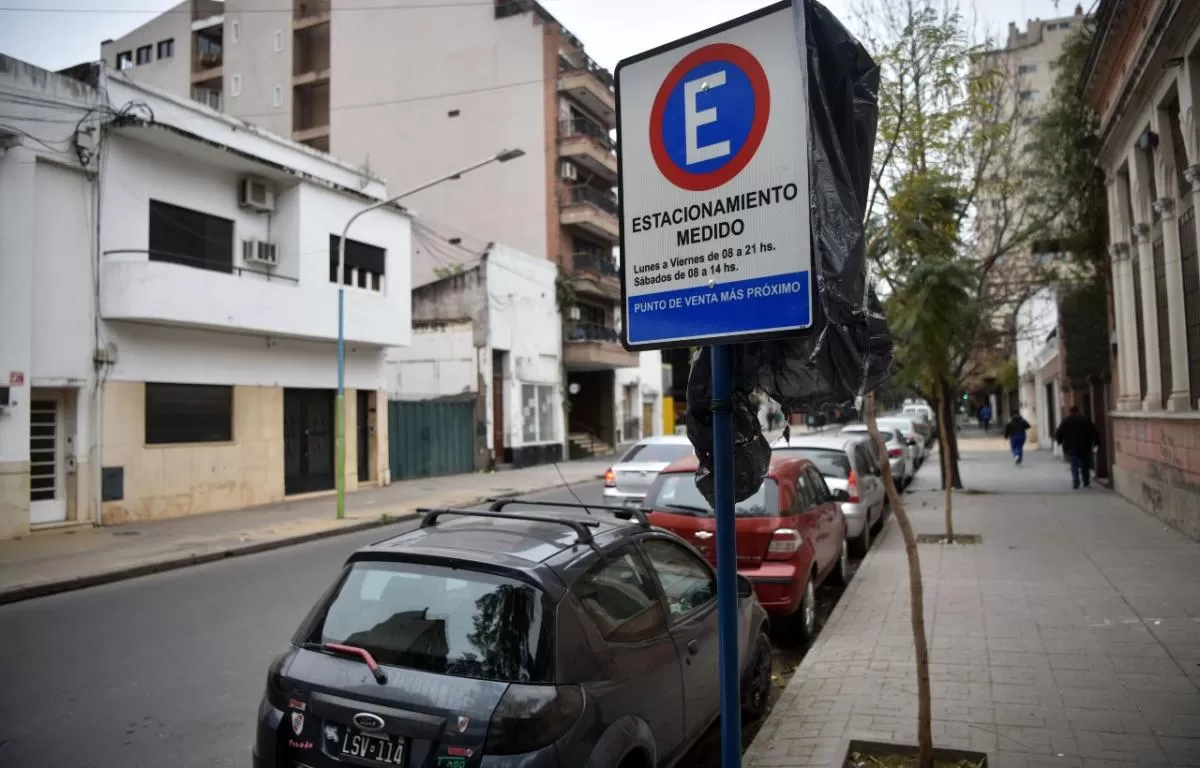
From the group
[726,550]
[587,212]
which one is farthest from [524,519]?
[587,212]

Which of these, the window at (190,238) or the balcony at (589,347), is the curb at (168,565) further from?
the balcony at (589,347)

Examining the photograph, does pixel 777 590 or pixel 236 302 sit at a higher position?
pixel 236 302

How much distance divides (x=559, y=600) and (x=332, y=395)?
18421mm

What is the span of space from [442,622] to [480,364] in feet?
77.4

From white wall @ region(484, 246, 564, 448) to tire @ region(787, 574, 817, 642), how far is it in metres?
20.1

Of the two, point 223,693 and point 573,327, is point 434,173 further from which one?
point 223,693

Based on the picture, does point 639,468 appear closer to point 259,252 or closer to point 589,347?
point 259,252

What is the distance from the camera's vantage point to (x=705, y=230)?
8.43ft

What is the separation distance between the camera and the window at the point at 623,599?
3.46 m

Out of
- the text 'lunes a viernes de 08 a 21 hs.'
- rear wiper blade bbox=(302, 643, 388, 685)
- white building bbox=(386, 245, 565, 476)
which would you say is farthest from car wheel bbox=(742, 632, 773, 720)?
white building bbox=(386, 245, 565, 476)

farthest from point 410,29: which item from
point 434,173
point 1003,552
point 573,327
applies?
point 1003,552

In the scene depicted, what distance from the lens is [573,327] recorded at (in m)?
32.0

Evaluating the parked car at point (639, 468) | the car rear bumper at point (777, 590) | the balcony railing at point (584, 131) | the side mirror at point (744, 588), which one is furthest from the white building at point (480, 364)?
the side mirror at point (744, 588)

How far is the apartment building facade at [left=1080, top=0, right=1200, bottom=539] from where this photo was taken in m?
10.1
